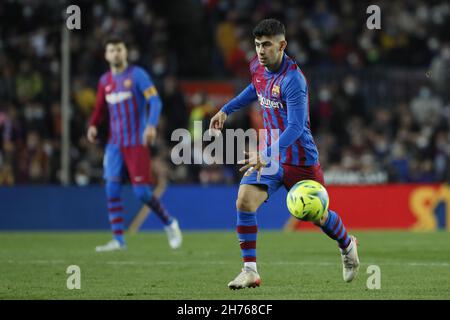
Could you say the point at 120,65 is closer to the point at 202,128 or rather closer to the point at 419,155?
the point at 202,128

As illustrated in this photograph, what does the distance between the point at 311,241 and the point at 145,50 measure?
865 centimetres

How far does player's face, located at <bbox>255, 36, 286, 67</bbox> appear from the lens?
27.6 ft

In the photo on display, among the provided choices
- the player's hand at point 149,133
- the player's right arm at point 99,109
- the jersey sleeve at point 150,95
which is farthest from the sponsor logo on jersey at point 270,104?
the player's right arm at point 99,109

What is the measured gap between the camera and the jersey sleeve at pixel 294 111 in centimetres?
826

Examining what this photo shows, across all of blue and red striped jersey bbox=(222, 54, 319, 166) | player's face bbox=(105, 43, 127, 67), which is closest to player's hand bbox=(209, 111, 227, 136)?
blue and red striped jersey bbox=(222, 54, 319, 166)

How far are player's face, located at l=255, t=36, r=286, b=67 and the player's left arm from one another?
4.11 metres

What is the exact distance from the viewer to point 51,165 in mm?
18734

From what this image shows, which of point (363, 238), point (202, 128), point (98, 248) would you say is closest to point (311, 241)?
point (363, 238)

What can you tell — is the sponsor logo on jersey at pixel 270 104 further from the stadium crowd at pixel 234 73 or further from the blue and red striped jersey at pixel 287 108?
the stadium crowd at pixel 234 73

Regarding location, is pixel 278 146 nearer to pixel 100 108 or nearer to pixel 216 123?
pixel 216 123

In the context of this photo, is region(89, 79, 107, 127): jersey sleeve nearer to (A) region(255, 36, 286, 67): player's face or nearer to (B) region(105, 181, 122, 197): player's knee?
(B) region(105, 181, 122, 197): player's knee

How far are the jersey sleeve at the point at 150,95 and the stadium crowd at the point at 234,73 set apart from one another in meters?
5.43

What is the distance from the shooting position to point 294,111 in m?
8.35

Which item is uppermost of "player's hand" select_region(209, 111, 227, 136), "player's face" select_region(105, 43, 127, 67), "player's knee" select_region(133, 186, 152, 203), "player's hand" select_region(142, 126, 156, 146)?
"player's face" select_region(105, 43, 127, 67)
